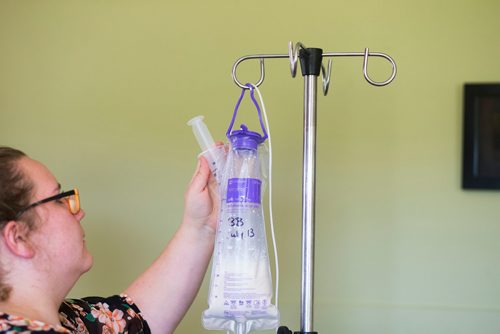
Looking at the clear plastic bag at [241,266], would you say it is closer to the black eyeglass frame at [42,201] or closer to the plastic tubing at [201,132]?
the plastic tubing at [201,132]

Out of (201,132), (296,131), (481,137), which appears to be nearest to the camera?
(201,132)

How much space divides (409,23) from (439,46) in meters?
0.11

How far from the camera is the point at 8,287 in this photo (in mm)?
896

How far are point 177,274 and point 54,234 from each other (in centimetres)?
34

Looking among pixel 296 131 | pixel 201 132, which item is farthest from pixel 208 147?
pixel 296 131

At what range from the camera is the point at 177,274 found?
1.21 metres

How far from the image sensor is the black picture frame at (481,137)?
1532 mm

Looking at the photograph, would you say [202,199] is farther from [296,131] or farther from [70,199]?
[296,131]

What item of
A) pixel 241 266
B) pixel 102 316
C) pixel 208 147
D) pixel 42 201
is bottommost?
pixel 102 316

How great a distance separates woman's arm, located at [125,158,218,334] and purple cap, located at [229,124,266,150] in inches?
8.5

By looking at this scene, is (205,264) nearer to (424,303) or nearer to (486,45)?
(424,303)

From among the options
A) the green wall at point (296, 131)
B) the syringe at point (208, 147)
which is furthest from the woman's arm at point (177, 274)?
the green wall at point (296, 131)

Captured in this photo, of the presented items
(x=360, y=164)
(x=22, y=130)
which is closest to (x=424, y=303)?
(x=360, y=164)

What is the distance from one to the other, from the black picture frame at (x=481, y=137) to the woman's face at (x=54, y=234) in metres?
1.09
